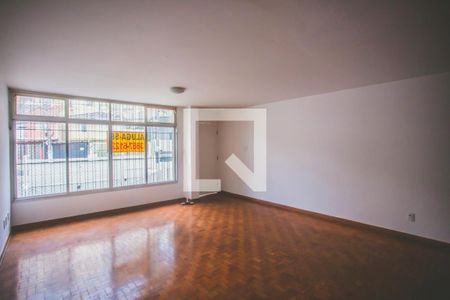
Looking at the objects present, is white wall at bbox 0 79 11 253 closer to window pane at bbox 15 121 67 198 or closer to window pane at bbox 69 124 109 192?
window pane at bbox 15 121 67 198

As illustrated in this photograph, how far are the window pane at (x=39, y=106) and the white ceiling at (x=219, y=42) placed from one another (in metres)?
0.59

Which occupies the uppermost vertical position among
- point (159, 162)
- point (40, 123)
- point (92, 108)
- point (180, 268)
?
point (92, 108)

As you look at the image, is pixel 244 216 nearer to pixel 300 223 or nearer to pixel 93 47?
pixel 300 223

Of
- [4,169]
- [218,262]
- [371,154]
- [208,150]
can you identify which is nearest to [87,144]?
[4,169]

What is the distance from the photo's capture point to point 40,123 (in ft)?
13.9

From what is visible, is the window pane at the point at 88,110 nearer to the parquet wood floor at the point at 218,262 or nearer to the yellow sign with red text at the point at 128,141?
the yellow sign with red text at the point at 128,141

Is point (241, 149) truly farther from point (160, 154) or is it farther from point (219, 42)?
point (219, 42)

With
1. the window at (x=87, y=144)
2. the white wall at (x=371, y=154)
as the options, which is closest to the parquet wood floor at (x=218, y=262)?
the white wall at (x=371, y=154)

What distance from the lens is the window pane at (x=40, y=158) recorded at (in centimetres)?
405

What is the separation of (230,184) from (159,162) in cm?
213

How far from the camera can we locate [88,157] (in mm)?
4750

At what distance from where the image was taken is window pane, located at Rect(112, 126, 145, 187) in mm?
5124

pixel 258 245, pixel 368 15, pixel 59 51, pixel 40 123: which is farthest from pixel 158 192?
pixel 368 15

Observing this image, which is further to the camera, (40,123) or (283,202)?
(283,202)
